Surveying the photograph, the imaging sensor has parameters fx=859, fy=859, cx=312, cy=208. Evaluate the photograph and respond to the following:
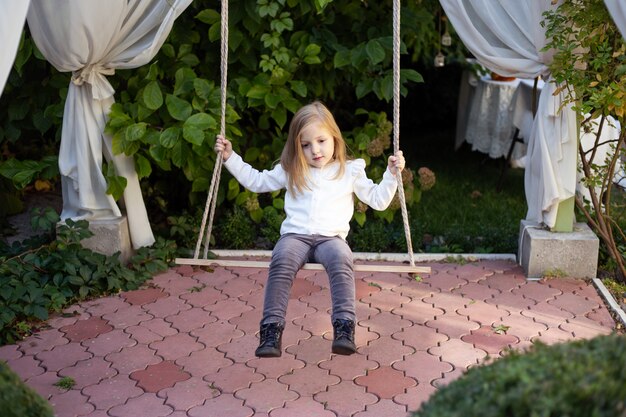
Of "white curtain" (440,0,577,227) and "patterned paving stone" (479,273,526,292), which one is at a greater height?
"white curtain" (440,0,577,227)

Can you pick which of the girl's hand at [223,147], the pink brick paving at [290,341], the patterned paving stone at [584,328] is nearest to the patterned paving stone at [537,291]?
the pink brick paving at [290,341]

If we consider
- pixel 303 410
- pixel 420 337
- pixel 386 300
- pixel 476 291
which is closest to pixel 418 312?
pixel 386 300

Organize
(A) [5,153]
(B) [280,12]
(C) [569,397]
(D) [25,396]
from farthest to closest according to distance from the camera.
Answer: (A) [5,153]
(B) [280,12]
(D) [25,396]
(C) [569,397]

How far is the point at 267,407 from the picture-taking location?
357cm

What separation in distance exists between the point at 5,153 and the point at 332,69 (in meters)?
2.62

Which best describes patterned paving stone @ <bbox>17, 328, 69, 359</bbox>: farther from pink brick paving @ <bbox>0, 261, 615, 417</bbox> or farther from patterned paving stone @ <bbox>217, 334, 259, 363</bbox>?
patterned paving stone @ <bbox>217, 334, 259, 363</bbox>

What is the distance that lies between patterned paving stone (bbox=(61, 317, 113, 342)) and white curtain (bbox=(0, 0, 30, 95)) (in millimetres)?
1570

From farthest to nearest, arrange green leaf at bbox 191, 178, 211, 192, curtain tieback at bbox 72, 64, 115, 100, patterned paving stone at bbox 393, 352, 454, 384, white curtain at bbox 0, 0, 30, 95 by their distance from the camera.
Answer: green leaf at bbox 191, 178, 211, 192, curtain tieback at bbox 72, 64, 115, 100, patterned paving stone at bbox 393, 352, 454, 384, white curtain at bbox 0, 0, 30, 95

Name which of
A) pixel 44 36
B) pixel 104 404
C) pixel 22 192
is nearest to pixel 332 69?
pixel 44 36

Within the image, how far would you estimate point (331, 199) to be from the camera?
4.15m

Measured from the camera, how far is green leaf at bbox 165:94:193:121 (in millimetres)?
5145

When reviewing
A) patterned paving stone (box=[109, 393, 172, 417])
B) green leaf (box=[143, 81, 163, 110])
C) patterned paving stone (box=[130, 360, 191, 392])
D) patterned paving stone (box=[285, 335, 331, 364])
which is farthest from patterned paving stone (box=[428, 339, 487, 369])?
green leaf (box=[143, 81, 163, 110])

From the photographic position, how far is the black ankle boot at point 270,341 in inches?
144

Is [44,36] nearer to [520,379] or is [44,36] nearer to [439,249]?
[439,249]
